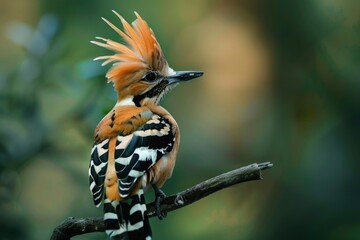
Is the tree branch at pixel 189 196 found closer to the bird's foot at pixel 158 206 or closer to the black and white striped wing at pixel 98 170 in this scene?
the bird's foot at pixel 158 206

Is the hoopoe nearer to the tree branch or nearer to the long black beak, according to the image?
the long black beak

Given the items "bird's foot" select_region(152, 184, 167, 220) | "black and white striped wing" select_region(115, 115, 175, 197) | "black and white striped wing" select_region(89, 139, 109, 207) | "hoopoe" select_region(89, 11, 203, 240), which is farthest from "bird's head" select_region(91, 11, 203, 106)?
"bird's foot" select_region(152, 184, 167, 220)

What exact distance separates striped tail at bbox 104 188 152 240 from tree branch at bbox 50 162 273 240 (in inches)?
5.4

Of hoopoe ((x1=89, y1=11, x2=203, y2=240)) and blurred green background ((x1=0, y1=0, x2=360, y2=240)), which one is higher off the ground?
blurred green background ((x1=0, y1=0, x2=360, y2=240))

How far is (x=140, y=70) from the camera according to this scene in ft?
12.6

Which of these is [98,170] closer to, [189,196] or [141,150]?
[141,150]

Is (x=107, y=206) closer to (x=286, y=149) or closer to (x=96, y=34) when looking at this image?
(x=286, y=149)

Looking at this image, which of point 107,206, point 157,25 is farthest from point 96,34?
point 107,206

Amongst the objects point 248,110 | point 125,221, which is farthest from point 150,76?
point 248,110

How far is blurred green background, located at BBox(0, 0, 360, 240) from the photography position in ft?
23.8

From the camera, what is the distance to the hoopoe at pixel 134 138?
3.26 m

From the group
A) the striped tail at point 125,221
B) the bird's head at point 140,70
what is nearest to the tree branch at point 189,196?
the striped tail at point 125,221

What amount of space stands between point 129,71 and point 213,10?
595 cm

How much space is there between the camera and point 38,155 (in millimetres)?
4840
